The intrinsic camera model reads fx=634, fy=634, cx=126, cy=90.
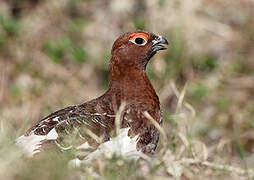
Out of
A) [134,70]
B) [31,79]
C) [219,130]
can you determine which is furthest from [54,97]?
[134,70]

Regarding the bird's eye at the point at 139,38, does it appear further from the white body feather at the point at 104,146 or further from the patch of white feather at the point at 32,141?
the patch of white feather at the point at 32,141

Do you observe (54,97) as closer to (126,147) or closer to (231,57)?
(231,57)

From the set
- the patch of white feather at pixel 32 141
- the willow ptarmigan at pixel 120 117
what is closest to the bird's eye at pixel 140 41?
the willow ptarmigan at pixel 120 117

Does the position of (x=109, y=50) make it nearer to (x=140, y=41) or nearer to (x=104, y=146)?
(x=140, y=41)

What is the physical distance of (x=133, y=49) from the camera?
218 inches

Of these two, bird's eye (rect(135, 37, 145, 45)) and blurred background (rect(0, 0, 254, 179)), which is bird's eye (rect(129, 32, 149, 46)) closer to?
bird's eye (rect(135, 37, 145, 45))

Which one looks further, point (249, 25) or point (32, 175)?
point (249, 25)

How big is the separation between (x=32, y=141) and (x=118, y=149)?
2.31 feet

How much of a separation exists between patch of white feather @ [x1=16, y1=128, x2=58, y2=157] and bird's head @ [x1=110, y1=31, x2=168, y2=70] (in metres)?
1.18

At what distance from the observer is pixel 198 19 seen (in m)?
10.2

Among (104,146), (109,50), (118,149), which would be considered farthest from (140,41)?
(109,50)

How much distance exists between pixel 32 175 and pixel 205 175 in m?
1.29

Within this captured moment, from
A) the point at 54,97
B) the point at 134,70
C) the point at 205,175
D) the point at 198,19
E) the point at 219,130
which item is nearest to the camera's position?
the point at 205,175

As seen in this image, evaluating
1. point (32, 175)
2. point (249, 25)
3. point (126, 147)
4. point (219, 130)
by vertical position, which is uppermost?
point (32, 175)
